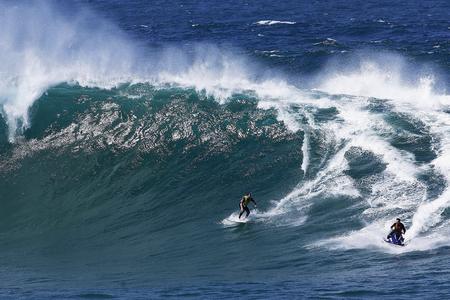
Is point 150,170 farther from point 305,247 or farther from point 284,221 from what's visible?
point 305,247

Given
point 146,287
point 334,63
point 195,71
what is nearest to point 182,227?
point 146,287

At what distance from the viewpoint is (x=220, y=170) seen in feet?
140

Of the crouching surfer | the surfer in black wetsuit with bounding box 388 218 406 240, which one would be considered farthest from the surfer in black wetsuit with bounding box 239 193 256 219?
the surfer in black wetsuit with bounding box 388 218 406 240

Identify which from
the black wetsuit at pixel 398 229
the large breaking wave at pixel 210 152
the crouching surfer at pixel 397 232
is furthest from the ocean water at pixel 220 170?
the black wetsuit at pixel 398 229

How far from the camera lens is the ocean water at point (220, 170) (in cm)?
3156

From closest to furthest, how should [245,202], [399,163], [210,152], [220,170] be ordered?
[245,202]
[399,163]
[220,170]
[210,152]

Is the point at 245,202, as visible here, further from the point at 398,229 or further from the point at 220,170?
the point at 398,229

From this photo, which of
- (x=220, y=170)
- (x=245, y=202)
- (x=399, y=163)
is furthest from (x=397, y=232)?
(x=220, y=170)

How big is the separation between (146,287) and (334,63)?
36026mm

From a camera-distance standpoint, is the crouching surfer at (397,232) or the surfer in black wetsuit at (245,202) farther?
the surfer in black wetsuit at (245,202)

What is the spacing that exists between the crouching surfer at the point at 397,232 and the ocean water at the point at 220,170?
0.49 metres

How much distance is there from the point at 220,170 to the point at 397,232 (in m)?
12.6

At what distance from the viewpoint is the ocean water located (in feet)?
104

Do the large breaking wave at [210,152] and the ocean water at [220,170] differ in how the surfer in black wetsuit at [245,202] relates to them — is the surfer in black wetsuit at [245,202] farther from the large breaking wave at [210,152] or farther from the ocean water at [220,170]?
the large breaking wave at [210,152]
